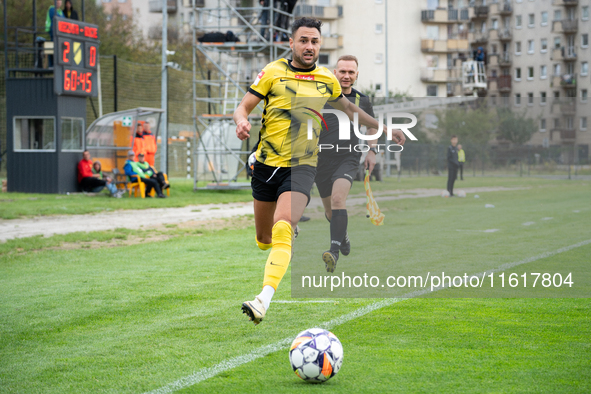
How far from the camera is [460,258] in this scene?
8.75 metres

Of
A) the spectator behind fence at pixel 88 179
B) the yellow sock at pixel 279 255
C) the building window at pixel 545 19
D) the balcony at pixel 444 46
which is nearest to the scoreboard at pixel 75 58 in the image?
the spectator behind fence at pixel 88 179

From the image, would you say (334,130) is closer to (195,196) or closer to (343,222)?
(343,222)

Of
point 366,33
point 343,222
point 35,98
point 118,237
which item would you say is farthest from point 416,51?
point 343,222

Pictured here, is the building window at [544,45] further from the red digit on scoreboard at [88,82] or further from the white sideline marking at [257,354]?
the white sideline marking at [257,354]

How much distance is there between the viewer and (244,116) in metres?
5.13

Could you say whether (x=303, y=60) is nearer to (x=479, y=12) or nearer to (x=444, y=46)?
(x=444, y=46)

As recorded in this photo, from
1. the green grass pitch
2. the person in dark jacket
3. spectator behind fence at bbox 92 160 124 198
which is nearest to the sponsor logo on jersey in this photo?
the green grass pitch

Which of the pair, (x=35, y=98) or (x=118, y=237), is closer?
(x=118, y=237)

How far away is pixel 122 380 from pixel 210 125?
21555mm

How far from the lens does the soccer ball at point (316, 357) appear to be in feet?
12.6

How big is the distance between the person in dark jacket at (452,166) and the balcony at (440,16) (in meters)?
47.0

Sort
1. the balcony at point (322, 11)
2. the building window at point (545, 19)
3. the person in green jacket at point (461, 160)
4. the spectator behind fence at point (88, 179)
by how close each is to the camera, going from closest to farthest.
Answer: the person in green jacket at point (461, 160), the spectator behind fence at point (88, 179), the balcony at point (322, 11), the building window at point (545, 19)

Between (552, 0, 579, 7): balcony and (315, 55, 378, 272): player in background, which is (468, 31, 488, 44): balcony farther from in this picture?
(315, 55, 378, 272): player in background

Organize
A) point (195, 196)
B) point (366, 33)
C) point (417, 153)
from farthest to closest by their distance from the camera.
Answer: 1. point (366, 33)
2. point (195, 196)
3. point (417, 153)
